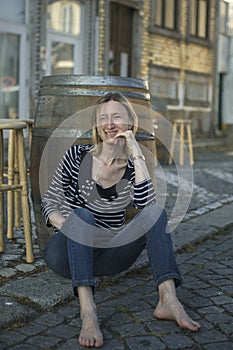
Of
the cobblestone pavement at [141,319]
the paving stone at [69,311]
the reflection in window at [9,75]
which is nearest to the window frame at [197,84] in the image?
the reflection in window at [9,75]

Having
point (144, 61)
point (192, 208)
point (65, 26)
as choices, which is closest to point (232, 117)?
point (144, 61)

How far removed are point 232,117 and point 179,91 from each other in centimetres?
376

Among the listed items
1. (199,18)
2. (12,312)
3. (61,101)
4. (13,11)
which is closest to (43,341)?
(12,312)

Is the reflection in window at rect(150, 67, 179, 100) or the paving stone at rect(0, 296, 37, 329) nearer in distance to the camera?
the paving stone at rect(0, 296, 37, 329)

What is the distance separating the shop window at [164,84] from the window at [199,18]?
70.3 inches

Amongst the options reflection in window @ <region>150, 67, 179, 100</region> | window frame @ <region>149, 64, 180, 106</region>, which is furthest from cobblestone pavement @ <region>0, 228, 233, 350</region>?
reflection in window @ <region>150, 67, 179, 100</region>

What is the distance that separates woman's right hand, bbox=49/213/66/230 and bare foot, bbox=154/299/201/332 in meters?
0.64

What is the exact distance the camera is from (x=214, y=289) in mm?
3822

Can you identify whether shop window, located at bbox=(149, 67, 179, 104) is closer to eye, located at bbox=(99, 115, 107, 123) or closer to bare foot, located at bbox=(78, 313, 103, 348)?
eye, located at bbox=(99, 115, 107, 123)

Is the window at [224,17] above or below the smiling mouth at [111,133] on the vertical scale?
above

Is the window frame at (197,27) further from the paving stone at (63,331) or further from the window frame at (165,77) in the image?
the paving stone at (63,331)

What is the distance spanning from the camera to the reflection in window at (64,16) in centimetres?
1266

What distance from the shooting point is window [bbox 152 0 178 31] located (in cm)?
1606

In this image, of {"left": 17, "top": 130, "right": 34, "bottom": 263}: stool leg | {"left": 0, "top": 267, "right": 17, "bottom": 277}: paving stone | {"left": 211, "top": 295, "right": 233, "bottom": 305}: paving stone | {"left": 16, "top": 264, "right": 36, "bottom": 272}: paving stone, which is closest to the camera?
{"left": 211, "top": 295, "right": 233, "bottom": 305}: paving stone
